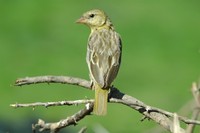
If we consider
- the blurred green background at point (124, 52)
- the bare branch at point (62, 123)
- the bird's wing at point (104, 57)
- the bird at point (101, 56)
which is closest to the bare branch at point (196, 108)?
the bare branch at point (62, 123)

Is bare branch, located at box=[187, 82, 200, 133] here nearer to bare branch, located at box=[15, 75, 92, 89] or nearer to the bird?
bare branch, located at box=[15, 75, 92, 89]

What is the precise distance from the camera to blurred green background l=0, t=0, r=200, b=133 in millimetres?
Result: 11844

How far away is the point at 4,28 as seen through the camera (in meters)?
14.1

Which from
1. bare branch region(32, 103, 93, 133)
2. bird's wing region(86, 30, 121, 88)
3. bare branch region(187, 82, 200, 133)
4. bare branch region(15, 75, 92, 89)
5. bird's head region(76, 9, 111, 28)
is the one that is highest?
bird's head region(76, 9, 111, 28)

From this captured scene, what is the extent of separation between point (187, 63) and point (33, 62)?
190cm

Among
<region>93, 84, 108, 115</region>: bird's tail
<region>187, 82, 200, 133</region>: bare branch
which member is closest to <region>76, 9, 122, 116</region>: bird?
<region>93, 84, 108, 115</region>: bird's tail

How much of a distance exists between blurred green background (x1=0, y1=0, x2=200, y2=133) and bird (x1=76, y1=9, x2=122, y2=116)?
3113mm

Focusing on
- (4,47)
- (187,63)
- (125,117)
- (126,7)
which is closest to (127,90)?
(125,117)

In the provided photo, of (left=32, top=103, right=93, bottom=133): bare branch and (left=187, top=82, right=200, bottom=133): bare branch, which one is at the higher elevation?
(left=187, top=82, right=200, bottom=133): bare branch

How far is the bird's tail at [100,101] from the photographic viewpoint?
5.38 m

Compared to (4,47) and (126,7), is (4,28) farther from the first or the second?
(126,7)

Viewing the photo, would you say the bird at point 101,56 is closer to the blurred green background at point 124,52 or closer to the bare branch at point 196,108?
the bare branch at point 196,108

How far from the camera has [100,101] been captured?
5512 millimetres

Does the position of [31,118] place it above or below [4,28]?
below
